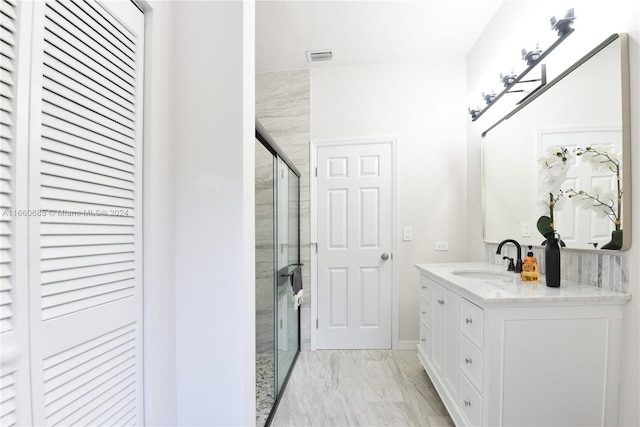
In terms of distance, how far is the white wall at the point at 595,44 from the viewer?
1172mm

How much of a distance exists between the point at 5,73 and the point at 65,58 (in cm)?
14

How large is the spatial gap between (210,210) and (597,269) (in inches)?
67.7

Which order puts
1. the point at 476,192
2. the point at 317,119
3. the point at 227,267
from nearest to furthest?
the point at 227,267, the point at 476,192, the point at 317,119

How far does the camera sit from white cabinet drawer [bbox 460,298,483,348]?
134cm

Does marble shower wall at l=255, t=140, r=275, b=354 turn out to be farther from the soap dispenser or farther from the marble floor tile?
the soap dispenser

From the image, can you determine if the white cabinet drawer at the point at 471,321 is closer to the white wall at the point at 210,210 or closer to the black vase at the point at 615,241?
the black vase at the point at 615,241

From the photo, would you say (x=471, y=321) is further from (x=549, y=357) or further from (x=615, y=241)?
(x=615, y=241)

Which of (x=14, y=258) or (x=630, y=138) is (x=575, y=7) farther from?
(x=14, y=258)

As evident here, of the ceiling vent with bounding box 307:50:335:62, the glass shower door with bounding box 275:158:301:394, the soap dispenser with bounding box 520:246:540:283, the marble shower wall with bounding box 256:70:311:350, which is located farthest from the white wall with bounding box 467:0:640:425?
the glass shower door with bounding box 275:158:301:394

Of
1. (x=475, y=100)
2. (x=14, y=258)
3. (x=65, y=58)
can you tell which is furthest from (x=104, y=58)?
(x=475, y=100)

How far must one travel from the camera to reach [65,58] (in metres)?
0.65

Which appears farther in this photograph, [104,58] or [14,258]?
[104,58]

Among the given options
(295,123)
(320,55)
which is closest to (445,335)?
(295,123)

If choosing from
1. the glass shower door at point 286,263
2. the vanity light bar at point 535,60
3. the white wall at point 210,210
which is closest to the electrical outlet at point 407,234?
the glass shower door at point 286,263
